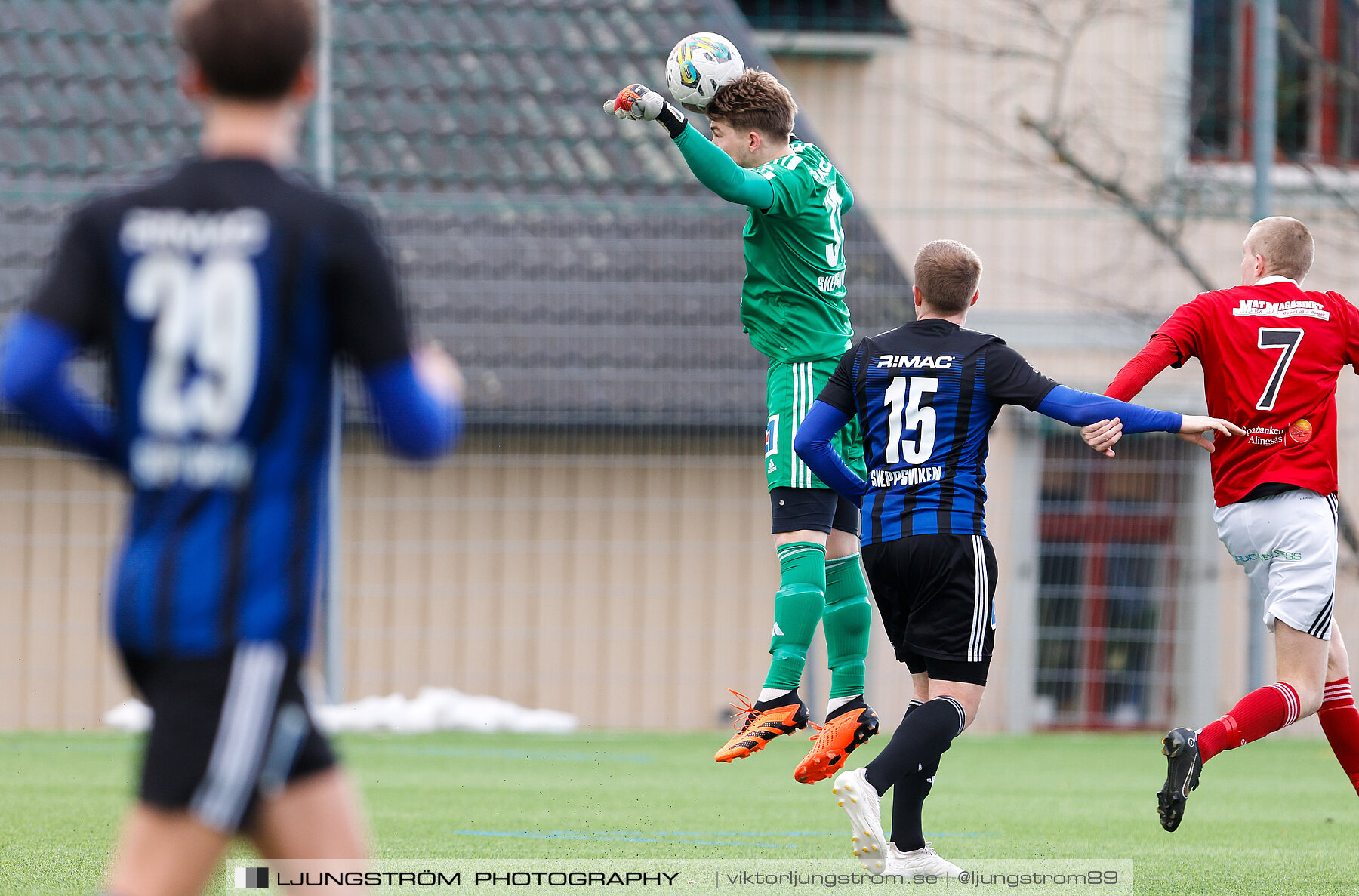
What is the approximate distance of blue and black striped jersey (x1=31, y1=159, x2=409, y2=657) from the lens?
2258 mm

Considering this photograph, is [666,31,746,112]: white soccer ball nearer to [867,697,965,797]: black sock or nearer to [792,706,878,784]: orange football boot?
[792,706,878,784]: orange football boot

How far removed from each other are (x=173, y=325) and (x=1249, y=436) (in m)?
3.69

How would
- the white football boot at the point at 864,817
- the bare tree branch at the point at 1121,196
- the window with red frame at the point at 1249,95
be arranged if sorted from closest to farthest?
the white football boot at the point at 864,817 < the bare tree branch at the point at 1121,196 < the window with red frame at the point at 1249,95

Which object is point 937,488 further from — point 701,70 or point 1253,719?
point 701,70

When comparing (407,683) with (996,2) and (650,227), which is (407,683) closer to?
(650,227)

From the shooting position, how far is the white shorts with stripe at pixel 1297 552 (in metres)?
5.07

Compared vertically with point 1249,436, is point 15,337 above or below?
above

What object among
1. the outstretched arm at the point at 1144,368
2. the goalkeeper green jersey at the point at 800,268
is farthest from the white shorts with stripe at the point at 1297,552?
the goalkeeper green jersey at the point at 800,268

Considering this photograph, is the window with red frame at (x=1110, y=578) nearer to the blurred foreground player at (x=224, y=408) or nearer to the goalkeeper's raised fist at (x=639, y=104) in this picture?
the goalkeeper's raised fist at (x=639, y=104)

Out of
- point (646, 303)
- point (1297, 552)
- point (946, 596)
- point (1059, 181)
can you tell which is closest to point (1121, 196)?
point (1059, 181)

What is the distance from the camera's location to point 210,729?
225cm

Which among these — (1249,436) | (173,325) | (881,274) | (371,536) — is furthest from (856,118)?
(173,325)

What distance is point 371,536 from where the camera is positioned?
36.3 ft

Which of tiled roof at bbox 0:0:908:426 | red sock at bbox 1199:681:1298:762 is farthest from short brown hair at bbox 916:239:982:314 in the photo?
tiled roof at bbox 0:0:908:426
